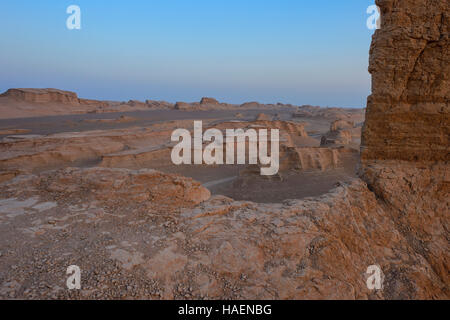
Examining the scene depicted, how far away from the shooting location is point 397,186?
497 centimetres

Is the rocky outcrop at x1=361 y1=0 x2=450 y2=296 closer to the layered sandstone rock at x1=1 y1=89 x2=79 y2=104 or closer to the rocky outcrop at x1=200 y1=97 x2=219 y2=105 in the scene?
the layered sandstone rock at x1=1 y1=89 x2=79 y2=104

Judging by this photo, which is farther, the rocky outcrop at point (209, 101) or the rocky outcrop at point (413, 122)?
the rocky outcrop at point (209, 101)

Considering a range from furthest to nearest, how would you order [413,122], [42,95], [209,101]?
1. [209,101]
2. [42,95]
3. [413,122]

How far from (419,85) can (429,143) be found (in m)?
1.10

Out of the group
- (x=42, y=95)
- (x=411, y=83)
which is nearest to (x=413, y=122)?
(x=411, y=83)

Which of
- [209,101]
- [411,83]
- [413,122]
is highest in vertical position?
[209,101]

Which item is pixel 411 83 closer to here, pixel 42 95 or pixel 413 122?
pixel 413 122

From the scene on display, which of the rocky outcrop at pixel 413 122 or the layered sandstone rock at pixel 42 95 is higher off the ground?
the layered sandstone rock at pixel 42 95

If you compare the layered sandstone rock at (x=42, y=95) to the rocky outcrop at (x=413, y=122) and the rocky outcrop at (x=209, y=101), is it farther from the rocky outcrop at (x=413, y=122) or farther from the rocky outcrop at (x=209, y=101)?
the rocky outcrop at (x=413, y=122)

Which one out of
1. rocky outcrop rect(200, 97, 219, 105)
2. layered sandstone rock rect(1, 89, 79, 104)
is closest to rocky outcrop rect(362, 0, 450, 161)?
layered sandstone rock rect(1, 89, 79, 104)

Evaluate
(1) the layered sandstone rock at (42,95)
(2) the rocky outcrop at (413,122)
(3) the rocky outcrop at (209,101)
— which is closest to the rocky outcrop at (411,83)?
(2) the rocky outcrop at (413,122)
